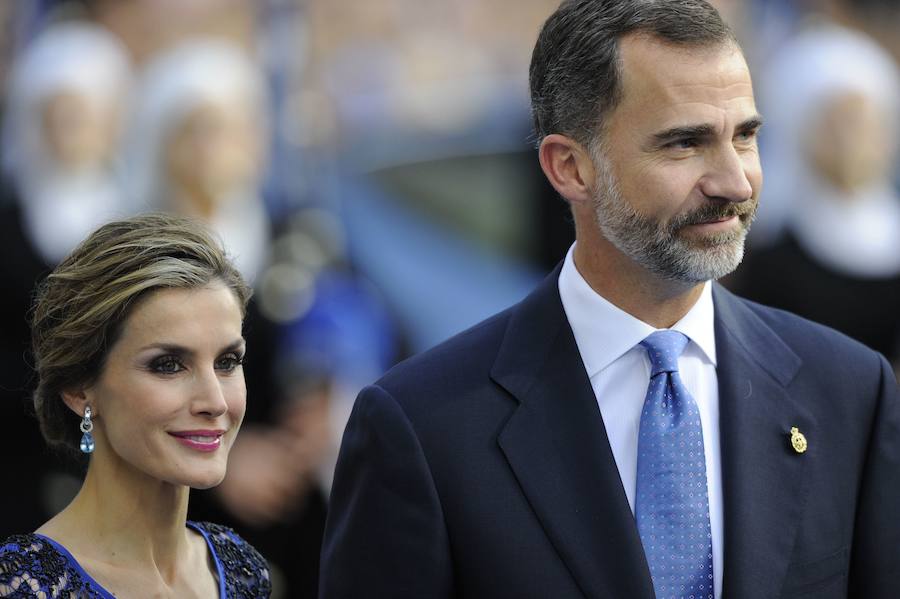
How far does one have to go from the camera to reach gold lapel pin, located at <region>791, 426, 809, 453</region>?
3.33 meters

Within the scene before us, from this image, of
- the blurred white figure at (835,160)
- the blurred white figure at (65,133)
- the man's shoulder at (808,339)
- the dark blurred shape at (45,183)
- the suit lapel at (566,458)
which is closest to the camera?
the suit lapel at (566,458)

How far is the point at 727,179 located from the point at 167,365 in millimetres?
1217

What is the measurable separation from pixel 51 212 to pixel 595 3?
11.1 feet

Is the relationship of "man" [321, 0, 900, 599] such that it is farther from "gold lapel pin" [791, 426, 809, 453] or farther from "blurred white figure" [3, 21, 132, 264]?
"blurred white figure" [3, 21, 132, 264]

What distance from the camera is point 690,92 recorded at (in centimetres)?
326

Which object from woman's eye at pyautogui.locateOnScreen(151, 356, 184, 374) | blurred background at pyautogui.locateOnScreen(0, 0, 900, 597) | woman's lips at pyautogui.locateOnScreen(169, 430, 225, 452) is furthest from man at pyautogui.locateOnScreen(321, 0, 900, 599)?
blurred background at pyautogui.locateOnScreen(0, 0, 900, 597)

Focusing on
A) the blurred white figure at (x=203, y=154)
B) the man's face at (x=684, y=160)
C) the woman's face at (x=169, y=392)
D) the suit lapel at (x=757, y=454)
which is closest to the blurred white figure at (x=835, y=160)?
the blurred white figure at (x=203, y=154)

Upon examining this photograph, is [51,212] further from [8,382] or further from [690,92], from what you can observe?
[690,92]

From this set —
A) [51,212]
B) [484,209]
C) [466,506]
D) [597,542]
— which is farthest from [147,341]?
[484,209]

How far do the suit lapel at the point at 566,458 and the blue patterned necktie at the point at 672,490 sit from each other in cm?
6

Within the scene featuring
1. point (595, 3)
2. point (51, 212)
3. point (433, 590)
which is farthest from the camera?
point (51, 212)

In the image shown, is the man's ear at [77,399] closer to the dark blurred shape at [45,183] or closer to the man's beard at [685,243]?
the man's beard at [685,243]

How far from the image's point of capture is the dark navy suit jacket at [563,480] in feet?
10.4

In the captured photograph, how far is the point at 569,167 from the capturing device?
3492 millimetres
